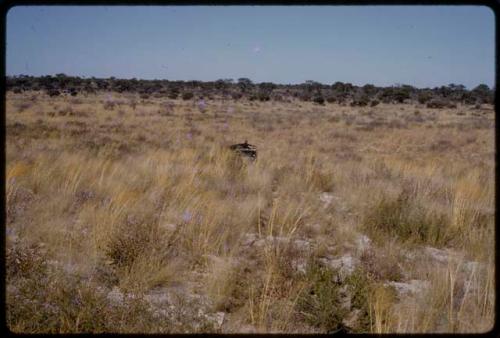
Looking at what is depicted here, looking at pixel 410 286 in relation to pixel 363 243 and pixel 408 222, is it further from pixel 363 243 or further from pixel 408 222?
pixel 408 222

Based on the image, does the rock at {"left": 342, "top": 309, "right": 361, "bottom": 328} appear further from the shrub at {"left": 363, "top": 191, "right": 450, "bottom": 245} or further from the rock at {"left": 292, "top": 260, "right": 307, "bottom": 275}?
the shrub at {"left": 363, "top": 191, "right": 450, "bottom": 245}

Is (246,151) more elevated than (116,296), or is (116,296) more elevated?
(246,151)

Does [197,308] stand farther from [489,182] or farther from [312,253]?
[489,182]

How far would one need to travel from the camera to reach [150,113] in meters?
19.5

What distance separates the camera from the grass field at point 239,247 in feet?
8.72

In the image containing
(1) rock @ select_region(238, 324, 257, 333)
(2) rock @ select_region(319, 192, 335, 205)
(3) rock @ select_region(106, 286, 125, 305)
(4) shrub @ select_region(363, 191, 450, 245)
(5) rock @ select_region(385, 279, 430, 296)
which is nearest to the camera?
(1) rock @ select_region(238, 324, 257, 333)

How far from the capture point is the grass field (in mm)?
2658

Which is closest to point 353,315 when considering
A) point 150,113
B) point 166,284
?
point 166,284

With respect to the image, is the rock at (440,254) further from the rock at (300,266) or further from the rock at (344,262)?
the rock at (300,266)

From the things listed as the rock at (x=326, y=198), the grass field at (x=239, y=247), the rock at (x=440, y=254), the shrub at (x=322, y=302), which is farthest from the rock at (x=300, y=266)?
the rock at (x=326, y=198)

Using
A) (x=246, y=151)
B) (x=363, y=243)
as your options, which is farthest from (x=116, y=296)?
(x=246, y=151)

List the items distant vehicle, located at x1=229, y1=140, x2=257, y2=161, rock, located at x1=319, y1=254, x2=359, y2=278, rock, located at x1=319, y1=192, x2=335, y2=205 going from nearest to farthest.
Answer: rock, located at x1=319, y1=254, x2=359, y2=278, rock, located at x1=319, y1=192, x2=335, y2=205, distant vehicle, located at x1=229, y1=140, x2=257, y2=161

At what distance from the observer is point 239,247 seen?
12.6 feet

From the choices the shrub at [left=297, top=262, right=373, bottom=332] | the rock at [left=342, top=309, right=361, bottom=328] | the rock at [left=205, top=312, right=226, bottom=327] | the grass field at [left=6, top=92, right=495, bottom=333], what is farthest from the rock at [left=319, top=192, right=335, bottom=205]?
the rock at [left=205, top=312, right=226, bottom=327]
